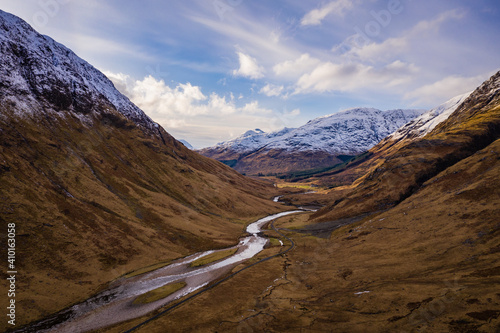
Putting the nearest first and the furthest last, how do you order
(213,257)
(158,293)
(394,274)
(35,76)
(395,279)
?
(395,279) → (394,274) → (158,293) → (213,257) → (35,76)

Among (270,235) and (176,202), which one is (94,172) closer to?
(176,202)

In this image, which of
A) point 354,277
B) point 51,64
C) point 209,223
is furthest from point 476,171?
point 51,64

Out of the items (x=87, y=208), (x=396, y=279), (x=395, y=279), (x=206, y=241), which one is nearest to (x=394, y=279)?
(x=395, y=279)

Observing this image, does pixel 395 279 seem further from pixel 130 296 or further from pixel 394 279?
pixel 130 296

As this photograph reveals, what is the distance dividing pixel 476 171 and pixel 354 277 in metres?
71.7

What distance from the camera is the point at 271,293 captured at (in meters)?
62.4

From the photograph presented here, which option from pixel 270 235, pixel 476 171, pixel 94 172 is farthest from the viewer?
pixel 270 235

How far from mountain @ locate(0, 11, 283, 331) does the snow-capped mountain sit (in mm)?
635

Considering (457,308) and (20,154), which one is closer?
(457,308)

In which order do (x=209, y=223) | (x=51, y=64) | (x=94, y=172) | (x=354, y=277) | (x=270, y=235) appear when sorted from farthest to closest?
(x=51, y=64)
(x=209, y=223)
(x=270, y=235)
(x=94, y=172)
(x=354, y=277)

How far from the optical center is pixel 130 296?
6372 centimetres

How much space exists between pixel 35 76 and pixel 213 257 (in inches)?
5643

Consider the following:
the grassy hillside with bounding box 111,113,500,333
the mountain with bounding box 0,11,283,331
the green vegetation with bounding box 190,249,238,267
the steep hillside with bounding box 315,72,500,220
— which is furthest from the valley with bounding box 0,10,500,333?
the steep hillside with bounding box 315,72,500,220

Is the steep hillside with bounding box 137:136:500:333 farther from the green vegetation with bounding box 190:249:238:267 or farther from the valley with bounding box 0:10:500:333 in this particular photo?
the green vegetation with bounding box 190:249:238:267
